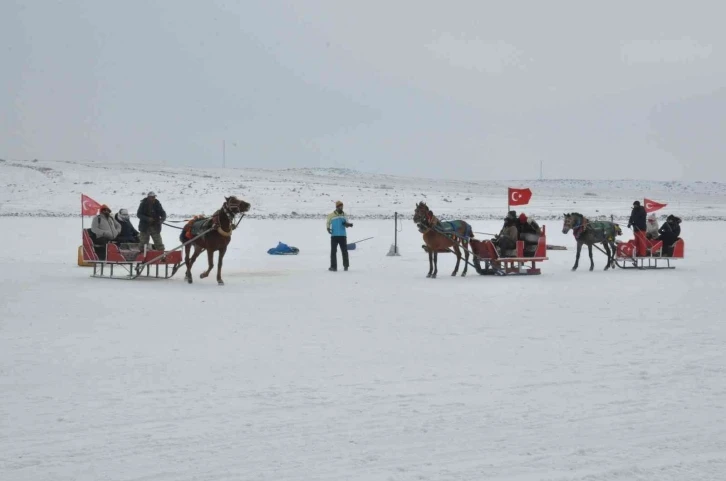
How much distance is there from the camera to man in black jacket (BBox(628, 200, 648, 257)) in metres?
22.8

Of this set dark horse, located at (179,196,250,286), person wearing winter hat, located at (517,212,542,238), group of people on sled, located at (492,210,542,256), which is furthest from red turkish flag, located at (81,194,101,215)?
person wearing winter hat, located at (517,212,542,238)

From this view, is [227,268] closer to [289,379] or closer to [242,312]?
[242,312]

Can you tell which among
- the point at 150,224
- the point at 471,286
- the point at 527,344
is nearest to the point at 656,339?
the point at 527,344

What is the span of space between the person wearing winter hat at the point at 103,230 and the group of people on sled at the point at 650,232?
11817 mm

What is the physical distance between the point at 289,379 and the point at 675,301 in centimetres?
851

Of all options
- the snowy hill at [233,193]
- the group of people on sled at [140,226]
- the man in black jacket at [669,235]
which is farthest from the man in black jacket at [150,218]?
the snowy hill at [233,193]

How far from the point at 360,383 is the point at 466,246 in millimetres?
12939

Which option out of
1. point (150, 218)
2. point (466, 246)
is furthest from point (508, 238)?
point (150, 218)

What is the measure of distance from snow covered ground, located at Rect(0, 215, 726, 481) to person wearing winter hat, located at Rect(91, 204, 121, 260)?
3.10 meters

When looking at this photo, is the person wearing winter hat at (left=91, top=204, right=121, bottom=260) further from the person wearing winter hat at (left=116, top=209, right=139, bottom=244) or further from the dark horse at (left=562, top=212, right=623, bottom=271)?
the dark horse at (left=562, top=212, right=623, bottom=271)

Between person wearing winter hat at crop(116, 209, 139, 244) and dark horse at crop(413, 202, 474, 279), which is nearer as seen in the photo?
dark horse at crop(413, 202, 474, 279)

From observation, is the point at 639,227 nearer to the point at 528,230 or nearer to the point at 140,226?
the point at 528,230

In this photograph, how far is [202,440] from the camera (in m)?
6.28

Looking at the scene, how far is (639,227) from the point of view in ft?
78.5
